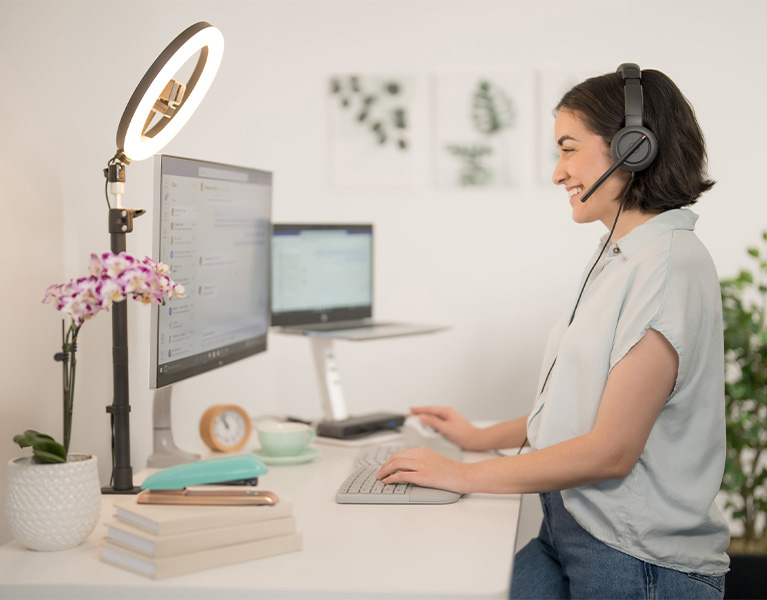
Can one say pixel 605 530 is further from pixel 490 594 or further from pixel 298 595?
pixel 298 595

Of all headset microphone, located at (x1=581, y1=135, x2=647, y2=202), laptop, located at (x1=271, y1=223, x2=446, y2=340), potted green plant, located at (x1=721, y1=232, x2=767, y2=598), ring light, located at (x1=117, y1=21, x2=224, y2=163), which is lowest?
potted green plant, located at (x1=721, y1=232, x2=767, y2=598)

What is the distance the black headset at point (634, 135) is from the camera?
1.27 metres

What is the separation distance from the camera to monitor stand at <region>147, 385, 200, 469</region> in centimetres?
152

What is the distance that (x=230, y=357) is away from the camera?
1.64m

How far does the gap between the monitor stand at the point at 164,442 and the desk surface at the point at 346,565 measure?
0.26m

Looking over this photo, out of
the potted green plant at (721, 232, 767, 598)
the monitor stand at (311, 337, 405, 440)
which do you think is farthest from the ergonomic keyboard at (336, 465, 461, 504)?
the potted green plant at (721, 232, 767, 598)

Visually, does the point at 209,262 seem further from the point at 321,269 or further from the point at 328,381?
the point at 321,269

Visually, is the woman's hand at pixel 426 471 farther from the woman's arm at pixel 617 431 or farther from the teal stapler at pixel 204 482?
the teal stapler at pixel 204 482

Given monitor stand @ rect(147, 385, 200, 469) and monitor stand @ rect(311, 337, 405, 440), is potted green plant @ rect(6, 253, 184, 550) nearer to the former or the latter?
monitor stand @ rect(147, 385, 200, 469)

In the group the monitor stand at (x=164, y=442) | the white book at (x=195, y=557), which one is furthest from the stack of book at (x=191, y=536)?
the monitor stand at (x=164, y=442)

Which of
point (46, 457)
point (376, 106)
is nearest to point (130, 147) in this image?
point (46, 457)

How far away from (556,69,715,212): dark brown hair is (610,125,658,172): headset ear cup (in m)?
0.04

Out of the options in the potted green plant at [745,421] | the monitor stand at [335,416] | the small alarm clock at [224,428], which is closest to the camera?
the small alarm clock at [224,428]

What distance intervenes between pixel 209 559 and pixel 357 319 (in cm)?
129
